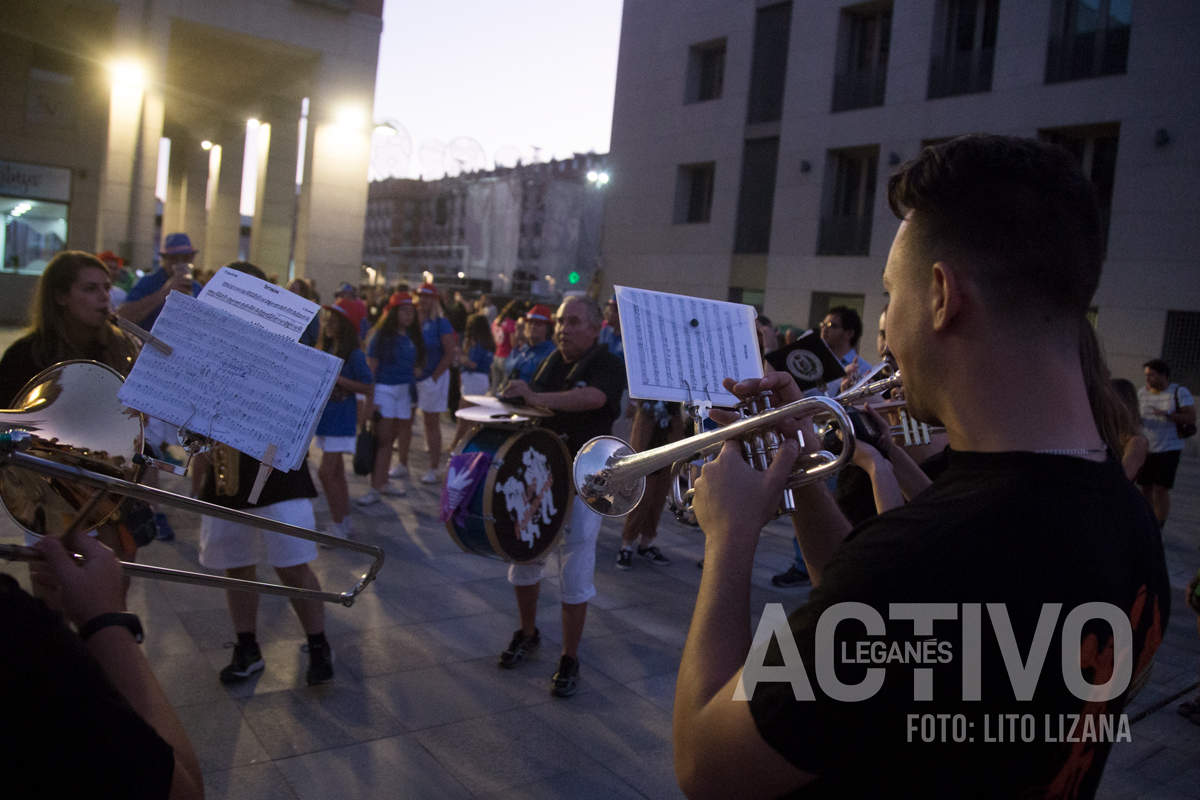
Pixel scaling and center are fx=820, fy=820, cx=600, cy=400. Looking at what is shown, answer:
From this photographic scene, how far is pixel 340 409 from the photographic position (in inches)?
249

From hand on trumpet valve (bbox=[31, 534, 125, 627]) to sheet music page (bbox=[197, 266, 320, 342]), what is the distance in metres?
0.82

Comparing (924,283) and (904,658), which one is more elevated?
(924,283)

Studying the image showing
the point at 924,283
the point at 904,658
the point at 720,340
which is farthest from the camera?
the point at 720,340

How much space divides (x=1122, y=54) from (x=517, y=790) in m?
17.9

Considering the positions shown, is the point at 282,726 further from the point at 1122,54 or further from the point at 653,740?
the point at 1122,54

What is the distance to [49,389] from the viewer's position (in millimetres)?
2176

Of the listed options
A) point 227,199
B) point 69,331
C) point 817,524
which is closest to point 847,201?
point 227,199

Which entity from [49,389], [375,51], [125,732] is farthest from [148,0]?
[125,732]

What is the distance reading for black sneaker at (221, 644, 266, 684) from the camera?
3.96 m

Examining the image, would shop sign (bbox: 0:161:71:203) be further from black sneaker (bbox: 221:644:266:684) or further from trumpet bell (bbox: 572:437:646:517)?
trumpet bell (bbox: 572:437:646:517)

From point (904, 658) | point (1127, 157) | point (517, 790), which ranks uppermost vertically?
point (1127, 157)

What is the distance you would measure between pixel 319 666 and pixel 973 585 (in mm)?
3677

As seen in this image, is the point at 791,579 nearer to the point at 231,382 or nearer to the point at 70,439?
the point at 231,382

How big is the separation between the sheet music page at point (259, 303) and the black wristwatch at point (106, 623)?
0.94 meters
